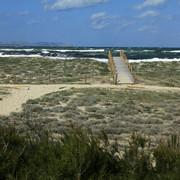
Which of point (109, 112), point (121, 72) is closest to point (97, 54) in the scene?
point (121, 72)

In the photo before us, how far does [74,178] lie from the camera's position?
13.6 feet

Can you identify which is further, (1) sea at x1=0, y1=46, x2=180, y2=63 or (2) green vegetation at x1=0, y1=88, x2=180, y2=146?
(1) sea at x1=0, y1=46, x2=180, y2=63

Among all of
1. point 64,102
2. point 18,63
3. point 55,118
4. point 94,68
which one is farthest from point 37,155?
point 18,63

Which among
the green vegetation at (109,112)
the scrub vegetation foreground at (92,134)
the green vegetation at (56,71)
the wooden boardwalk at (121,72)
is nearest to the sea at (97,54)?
the green vegetation at (56,71)

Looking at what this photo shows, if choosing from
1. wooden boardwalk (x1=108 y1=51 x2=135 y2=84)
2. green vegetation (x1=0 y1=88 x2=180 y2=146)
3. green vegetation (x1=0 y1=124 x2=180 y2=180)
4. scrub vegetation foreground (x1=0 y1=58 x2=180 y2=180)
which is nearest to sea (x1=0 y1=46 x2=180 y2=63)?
wooden boardwalk (x1=108 y1=51 x2=135 y2=84)

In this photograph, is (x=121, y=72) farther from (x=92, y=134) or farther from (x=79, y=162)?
(x=79, y=162)

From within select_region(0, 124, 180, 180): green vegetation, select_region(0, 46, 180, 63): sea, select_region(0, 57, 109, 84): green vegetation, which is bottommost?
select_region(0, 46, 180, 63): sea

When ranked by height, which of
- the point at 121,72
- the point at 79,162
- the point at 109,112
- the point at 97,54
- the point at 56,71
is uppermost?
the point at 79,162

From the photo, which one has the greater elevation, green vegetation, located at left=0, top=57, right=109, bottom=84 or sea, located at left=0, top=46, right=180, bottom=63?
green vegetation, located at left=0, top=57, right=109, bottom=84

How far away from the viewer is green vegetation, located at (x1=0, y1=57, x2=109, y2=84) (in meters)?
28.9

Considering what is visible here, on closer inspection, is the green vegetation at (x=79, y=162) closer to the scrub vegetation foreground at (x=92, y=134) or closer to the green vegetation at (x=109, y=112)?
the scrub vegetation foreground at (x=92, y=134)

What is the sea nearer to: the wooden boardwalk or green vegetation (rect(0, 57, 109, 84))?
green vegetation (rect(0, 57, 109, 84))

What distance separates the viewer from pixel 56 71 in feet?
117

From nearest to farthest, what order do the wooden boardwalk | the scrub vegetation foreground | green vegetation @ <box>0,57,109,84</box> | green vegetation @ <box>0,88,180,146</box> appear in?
the scrub vegetation foreground < green vegetation @ <box>0,88,180,146</box> < the wooden boardwalk < green vegetation @ <box>0,57,109,84</box>
